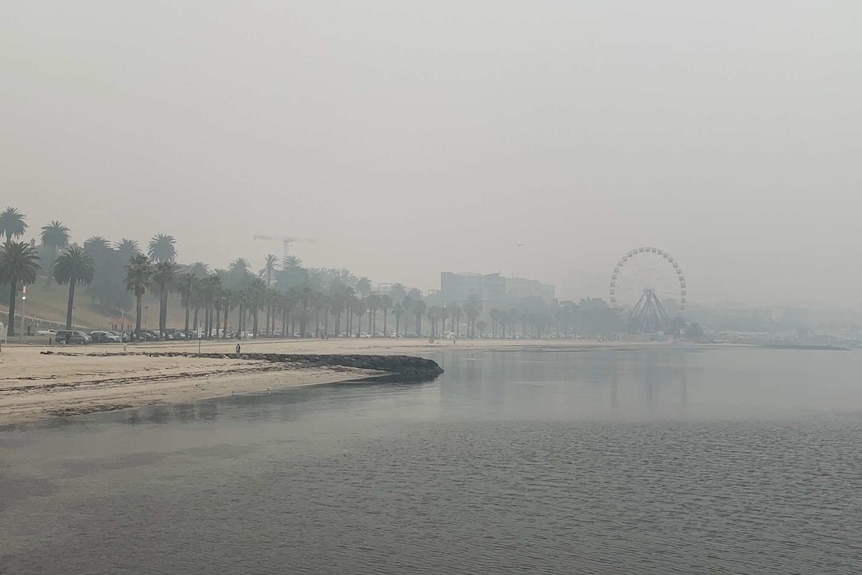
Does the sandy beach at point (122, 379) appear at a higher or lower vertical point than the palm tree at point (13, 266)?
lower

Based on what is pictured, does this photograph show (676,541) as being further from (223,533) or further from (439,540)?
(223,533)

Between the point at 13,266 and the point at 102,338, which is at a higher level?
the point at 13,266

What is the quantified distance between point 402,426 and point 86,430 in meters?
16.7

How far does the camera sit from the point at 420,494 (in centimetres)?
2612

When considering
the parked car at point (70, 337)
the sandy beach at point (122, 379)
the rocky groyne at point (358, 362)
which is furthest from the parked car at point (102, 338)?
the rocky groyne at point (358, 362)

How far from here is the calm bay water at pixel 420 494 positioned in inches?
752

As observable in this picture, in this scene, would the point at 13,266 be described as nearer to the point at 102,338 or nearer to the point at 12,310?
the point at 12,310

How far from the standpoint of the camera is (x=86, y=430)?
3753 cm

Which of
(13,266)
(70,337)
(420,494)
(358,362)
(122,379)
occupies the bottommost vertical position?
(420,494)

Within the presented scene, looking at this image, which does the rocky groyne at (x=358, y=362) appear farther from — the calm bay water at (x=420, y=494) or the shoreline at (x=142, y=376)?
the calm bay water at (x=420, y=494)

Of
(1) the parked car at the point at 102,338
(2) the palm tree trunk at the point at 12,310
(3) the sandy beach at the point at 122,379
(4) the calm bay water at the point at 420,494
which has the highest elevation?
(2) the palm tree trunk at the point at 12,310

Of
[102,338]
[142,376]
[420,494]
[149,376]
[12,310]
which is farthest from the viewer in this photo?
[102,338]

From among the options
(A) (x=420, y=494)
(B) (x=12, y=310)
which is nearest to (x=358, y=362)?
(B) (x=12, y=310)

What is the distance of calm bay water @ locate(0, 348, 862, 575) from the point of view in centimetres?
1911
